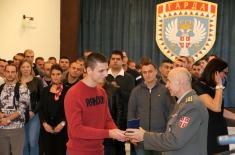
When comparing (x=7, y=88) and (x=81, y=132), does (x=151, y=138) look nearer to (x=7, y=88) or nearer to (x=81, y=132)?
(x=81, y=132)

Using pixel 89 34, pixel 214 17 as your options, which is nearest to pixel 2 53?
pixel 89 34

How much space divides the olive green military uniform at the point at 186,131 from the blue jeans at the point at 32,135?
2.77m

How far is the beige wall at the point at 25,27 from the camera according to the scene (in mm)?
8766

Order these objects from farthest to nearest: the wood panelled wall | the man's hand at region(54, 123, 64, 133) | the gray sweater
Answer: the wood panelled wall < the man's hand at region(54, 123, 64, 133) < the gray sweater

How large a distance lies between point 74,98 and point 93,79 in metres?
0.21

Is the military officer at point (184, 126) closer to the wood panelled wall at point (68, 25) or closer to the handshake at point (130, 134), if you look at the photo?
the handshake at point (130, 134)

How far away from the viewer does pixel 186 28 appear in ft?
31.7

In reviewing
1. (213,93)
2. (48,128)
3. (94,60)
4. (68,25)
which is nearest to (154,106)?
(213,93)

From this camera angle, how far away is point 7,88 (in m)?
4.54

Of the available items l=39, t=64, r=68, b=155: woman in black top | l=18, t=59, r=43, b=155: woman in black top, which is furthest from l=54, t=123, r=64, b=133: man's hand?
l=18, t=59, r=43, b=155: woman in black top

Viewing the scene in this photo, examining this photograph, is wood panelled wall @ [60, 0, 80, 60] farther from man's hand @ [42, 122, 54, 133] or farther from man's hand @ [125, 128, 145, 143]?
man's hand @ [125, 128, 145, 143]

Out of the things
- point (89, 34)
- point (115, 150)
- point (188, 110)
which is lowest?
point (115, 150)

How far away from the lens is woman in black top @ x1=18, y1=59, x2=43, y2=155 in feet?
16.3

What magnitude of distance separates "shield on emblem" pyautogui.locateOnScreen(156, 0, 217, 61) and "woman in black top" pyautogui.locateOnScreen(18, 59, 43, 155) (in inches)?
203
